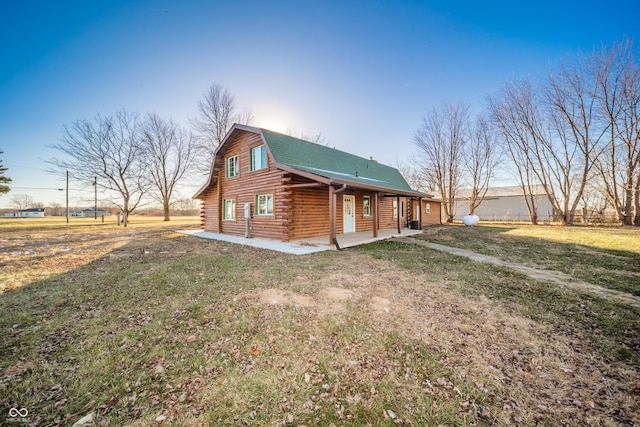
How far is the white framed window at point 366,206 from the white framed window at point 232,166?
27.2ft

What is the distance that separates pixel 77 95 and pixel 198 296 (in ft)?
63.6

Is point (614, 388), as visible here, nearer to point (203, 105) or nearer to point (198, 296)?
point (198, 296)

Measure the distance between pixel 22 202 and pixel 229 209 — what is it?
331 feet

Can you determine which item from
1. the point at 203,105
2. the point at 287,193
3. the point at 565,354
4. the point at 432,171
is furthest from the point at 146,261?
the point at 432,171

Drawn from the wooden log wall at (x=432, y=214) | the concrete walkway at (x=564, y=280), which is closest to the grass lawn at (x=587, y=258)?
the concrete walkway at (x=564, y=280)

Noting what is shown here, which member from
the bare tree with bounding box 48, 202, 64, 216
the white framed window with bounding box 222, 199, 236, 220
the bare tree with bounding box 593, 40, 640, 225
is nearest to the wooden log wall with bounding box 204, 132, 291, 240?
the white framed window with bounding box 222, 199, 236, 220

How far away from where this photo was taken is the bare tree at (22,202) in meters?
68.3

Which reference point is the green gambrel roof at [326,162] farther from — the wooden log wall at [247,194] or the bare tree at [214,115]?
the bare tree at [214,115]

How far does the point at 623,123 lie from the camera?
18188 millimetres

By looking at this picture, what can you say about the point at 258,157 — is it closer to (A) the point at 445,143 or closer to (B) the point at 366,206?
(B) the point at 366,206

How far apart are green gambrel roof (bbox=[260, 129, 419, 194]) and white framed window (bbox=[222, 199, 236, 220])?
505 centimetres

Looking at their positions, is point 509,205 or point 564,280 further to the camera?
point 509,205

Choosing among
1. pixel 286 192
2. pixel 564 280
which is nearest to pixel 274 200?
pixel 286 192

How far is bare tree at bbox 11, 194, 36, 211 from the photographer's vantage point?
68.3 meters
